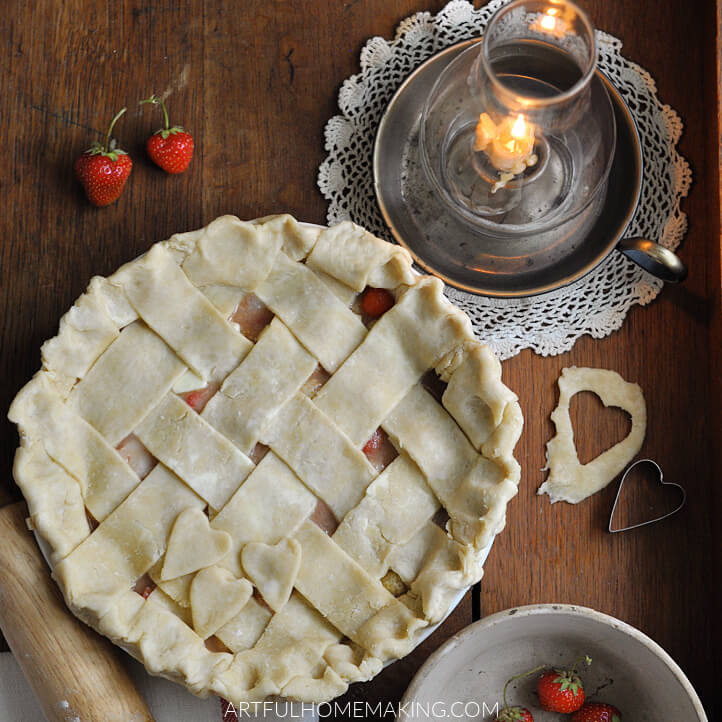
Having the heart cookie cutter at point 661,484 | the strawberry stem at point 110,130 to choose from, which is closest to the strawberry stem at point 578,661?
the heart cookie cutter at point 661,484

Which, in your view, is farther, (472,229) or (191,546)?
(472,229)

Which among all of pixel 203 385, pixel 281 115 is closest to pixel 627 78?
pixel 281 115

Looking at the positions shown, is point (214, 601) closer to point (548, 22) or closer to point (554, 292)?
point (554, 292)

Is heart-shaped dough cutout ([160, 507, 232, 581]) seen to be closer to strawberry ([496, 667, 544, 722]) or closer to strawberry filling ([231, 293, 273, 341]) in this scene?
strawberry filling ([231, 293, 273, 341])

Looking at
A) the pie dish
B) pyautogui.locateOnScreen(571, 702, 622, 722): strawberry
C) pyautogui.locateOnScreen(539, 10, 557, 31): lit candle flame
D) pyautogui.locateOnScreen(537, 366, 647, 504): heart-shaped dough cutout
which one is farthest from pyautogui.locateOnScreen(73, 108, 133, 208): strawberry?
pyautogui.locateOnScreen(571, 702, 622, 722): strawberry

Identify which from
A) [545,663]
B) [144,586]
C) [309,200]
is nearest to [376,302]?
[309,200]
